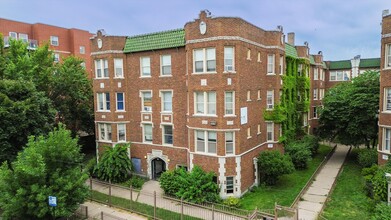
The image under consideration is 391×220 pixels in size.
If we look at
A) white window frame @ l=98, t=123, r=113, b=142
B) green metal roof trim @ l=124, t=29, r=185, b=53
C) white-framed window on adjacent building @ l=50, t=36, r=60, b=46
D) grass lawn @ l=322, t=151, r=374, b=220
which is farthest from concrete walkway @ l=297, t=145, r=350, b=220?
white-framed window on adjacent building @ l=50, t=36, r=60, b=46

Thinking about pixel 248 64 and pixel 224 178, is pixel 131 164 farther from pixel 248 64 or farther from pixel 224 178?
pixel 248 64

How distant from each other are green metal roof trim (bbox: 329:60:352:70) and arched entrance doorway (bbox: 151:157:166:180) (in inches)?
1406

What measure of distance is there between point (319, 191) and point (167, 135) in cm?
1227

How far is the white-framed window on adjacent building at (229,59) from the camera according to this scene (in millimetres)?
17828

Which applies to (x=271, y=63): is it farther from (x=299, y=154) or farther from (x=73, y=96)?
(x=73, y=96)

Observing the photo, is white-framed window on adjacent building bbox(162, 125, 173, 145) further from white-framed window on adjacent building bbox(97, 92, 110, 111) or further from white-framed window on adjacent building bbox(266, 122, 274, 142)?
white-framed window on adjacent building bbox(266, 122, 274, 142)

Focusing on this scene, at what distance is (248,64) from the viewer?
758 inches

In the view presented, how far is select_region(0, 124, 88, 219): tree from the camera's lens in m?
13.3

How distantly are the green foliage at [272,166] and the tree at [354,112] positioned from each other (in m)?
11.1

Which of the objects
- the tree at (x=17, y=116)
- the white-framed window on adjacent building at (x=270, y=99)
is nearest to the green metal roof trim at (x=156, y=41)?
the tree at (x=17, y=116)

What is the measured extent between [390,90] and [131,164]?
1971 centimetres

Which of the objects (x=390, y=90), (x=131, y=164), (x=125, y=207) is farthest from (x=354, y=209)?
(x=131, y=164)

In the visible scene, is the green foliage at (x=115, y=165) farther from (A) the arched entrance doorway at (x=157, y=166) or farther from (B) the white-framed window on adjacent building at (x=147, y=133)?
(A) the arched entrance doorway at (x=157, y=166)

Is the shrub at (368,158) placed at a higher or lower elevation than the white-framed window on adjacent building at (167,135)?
lower
